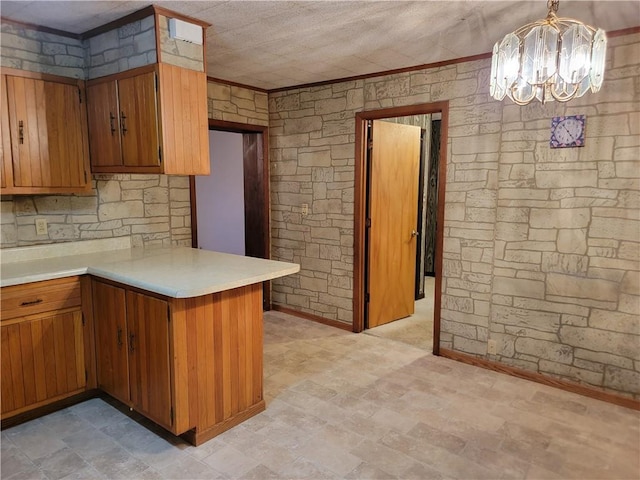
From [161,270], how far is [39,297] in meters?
0.72

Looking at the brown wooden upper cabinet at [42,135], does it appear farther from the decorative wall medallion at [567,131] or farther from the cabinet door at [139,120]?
the decorative wall medallion at [567,131]

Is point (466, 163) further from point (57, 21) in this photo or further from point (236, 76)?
point (57, 21)

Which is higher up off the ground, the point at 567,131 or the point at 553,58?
the point at 553,58

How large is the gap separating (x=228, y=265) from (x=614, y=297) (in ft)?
8.27

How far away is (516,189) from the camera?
3.22 meters

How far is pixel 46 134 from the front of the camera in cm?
290

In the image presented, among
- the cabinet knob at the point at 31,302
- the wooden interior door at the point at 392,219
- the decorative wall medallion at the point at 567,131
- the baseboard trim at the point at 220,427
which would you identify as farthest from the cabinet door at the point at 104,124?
the decorative wall medallion at the point at 567,131

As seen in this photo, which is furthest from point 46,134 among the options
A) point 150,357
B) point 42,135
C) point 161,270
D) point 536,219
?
point 536,219

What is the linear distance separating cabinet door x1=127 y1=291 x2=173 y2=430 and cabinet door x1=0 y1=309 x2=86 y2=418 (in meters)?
0.47

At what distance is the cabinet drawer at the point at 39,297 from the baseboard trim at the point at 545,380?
2.83 m

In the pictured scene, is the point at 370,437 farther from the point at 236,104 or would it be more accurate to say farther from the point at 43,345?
the point at 236,104

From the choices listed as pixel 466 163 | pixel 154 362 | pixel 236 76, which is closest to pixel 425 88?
pixel 466 163

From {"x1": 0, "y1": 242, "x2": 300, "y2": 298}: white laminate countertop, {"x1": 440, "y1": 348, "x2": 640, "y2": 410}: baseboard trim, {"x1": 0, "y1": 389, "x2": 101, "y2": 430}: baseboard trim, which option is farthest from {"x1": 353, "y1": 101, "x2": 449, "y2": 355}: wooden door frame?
{"x1": 0, "y1": 389, "x2": 101, "y2": 430}: baseboard trim

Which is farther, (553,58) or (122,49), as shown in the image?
(122,49)
